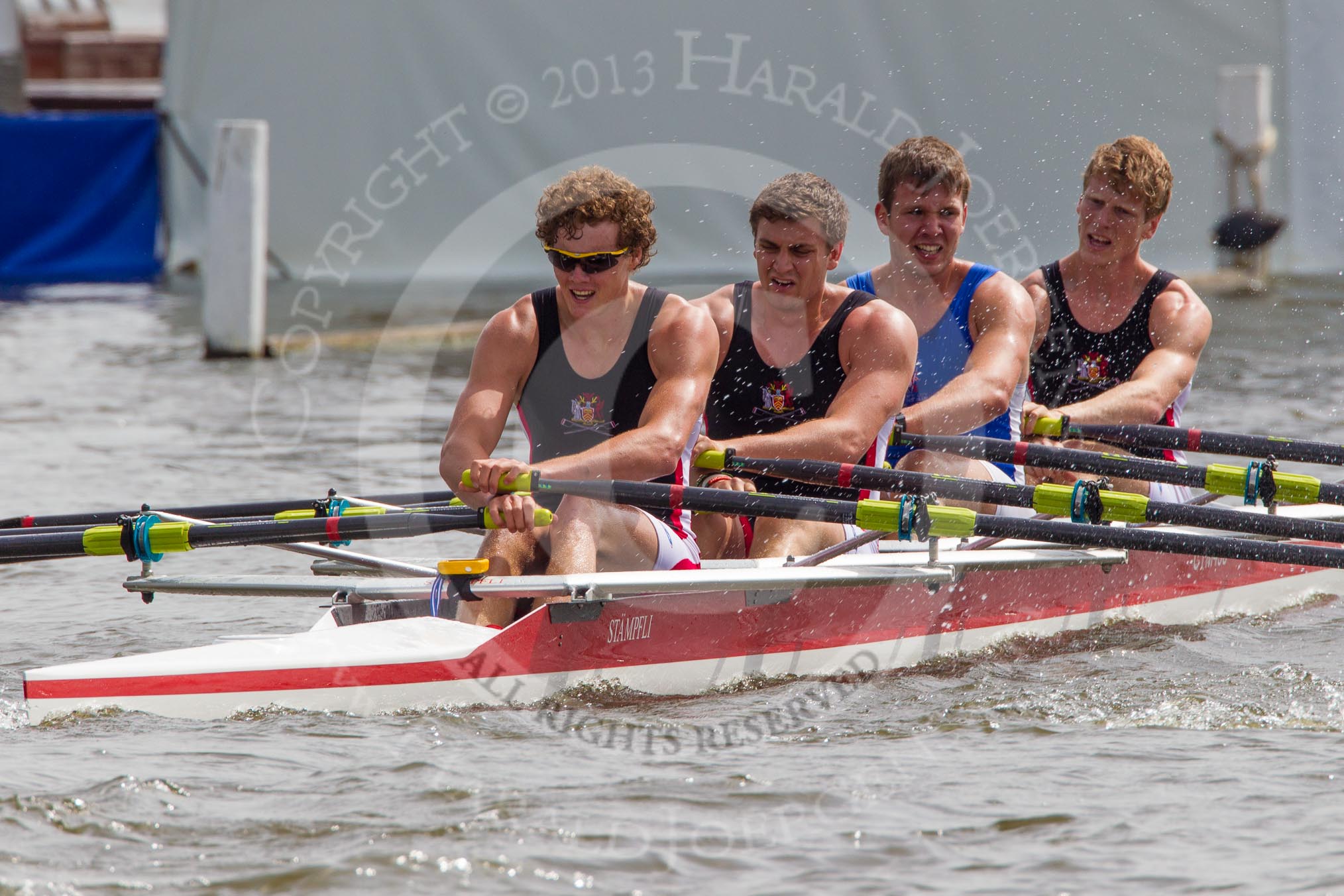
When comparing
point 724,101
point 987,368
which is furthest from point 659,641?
point 724,101

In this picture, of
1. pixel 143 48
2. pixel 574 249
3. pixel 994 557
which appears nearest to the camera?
pixel 574 249

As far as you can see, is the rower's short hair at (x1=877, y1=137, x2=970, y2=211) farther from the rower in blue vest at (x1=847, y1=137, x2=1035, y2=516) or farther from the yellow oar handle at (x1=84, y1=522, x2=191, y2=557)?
the yellow oar handle at (x1=84, y1=522, x2=191, y2=557)

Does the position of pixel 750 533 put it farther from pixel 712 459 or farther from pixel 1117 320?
pixel 1117 320

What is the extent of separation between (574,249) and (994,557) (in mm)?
1550

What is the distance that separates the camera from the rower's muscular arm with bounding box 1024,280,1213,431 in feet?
17.9

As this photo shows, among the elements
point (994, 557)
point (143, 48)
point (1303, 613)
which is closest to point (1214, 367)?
point (1303, 613)

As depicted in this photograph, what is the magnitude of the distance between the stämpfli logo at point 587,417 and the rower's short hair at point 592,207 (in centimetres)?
43

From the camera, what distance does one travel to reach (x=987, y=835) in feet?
10.5

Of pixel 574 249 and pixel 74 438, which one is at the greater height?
pixel 574 249

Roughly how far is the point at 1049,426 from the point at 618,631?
205cm

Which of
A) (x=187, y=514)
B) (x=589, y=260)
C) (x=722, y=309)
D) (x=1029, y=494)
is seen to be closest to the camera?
(x=589, y=260)

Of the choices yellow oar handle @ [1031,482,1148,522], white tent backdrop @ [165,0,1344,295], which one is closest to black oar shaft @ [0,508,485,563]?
yellow oar handle @ [1031,482,1148,522]

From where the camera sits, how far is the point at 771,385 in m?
4.72

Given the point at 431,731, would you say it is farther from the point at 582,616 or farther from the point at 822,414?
the point at 822,414
